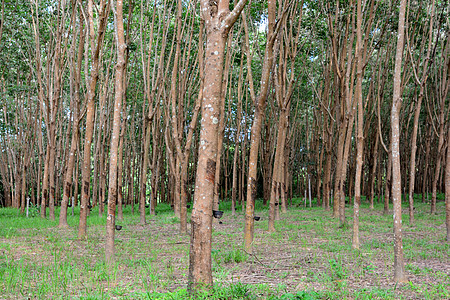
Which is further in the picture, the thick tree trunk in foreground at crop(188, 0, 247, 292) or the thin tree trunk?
the thin tree trunk

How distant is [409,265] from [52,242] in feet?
23.7

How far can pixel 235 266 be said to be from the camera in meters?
5.76

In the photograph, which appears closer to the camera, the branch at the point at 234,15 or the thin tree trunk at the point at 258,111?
the branch at the point at 234,15

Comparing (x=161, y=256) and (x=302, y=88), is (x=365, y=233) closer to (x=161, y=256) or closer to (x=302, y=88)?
(x=161, y=256)

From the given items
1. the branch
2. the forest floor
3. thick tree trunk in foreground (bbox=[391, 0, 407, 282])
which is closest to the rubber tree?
thick tree trunk in foreground (bbox=[391, 0, 407, 282])

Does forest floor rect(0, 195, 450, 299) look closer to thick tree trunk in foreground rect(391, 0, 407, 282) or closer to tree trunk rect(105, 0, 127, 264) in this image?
thick tree trunk in foreground rect(391, 0, 407, 282)

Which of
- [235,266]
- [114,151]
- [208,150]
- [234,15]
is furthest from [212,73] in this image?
[235,266]

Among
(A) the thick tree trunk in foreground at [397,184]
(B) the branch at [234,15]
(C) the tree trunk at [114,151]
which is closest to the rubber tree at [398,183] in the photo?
(A) the thick tree trunk in foreground at [397,184]

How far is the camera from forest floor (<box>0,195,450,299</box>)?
4.34 metres

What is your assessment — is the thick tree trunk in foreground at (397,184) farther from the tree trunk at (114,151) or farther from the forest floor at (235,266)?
the tree trunk at (114,151)

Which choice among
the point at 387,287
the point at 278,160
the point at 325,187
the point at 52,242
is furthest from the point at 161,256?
the point at 325,187

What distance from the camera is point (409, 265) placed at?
19.7 feet

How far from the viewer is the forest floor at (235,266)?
4.34 metres

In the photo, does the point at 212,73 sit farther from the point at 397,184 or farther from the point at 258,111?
the point at 258,111
